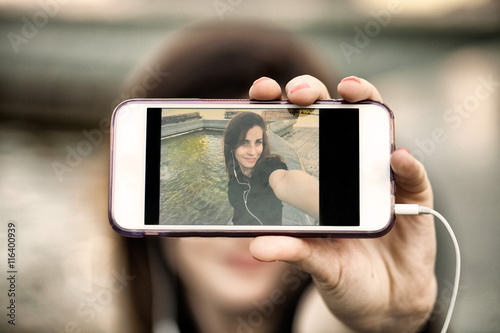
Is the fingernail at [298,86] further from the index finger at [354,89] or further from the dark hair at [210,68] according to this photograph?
the dark hair at [210,68]

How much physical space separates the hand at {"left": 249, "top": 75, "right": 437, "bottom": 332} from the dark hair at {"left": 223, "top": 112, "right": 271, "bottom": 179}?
2 centimetres

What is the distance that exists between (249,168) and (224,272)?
33 centimetres

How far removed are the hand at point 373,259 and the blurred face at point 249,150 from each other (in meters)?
0.04

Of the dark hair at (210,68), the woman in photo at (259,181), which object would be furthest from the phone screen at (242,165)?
the dark hair at (210,68)

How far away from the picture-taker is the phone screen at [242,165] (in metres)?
0.34

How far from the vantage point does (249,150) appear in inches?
13.7

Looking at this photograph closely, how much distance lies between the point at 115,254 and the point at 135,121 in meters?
0.38

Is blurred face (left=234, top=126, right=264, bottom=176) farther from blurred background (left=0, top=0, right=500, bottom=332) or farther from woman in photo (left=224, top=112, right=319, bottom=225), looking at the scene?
blurred background (left=0, top=0, right=500, bottom=332)

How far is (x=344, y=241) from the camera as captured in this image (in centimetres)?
41

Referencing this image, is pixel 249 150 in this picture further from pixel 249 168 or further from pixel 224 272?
pixel 224 272

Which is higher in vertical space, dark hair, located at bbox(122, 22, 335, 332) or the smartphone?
dark hair, located at bbox(122, 22, 335, 332)

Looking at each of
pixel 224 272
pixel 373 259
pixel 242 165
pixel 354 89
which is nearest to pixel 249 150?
pixel 242 165

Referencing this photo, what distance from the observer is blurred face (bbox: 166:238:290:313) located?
1.96ft

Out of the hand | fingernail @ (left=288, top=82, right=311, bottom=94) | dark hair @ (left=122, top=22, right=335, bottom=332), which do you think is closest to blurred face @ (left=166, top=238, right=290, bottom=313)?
dark hair @ (left=122, top=22, right=335, bottom=332)
